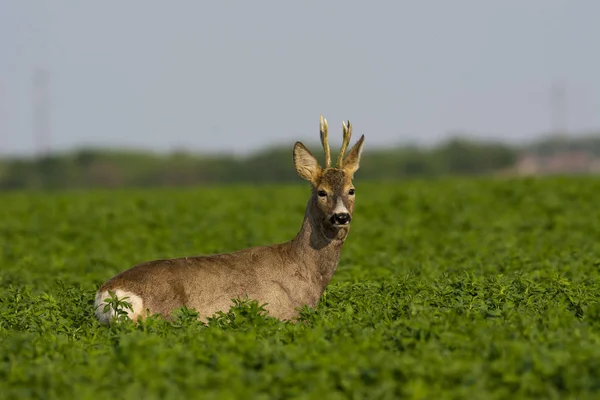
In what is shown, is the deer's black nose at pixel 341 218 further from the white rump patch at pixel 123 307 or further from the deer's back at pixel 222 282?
the white rump patch at pixel 123 307

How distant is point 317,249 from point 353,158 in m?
1.22

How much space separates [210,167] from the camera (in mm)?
73375

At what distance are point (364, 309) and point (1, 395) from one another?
175 inches

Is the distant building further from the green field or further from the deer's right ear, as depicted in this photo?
the deer's right ear

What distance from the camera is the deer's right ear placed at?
11.2 meters

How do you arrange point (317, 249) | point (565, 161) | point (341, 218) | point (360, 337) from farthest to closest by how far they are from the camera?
point (565, 161) → point (317, 249) → point (341, 218) → point (360, 337)

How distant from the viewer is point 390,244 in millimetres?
21281

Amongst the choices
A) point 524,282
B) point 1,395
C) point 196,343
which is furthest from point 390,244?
point 1,395

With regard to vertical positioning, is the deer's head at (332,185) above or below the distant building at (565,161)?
above

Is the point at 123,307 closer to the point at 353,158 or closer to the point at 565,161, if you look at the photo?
the point at 353,158

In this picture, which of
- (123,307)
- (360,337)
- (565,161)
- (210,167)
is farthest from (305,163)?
(565,161)

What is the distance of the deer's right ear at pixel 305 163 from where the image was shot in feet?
36.9

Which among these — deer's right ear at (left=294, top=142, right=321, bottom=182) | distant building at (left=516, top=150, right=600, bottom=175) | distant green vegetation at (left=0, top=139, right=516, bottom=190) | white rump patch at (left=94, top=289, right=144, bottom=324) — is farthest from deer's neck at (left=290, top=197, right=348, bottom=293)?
distant building at (left=516, top=150, right=600, bottom=175)

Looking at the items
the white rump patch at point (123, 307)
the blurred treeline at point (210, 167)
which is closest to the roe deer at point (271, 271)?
the white rump patch at point (123, 307)
